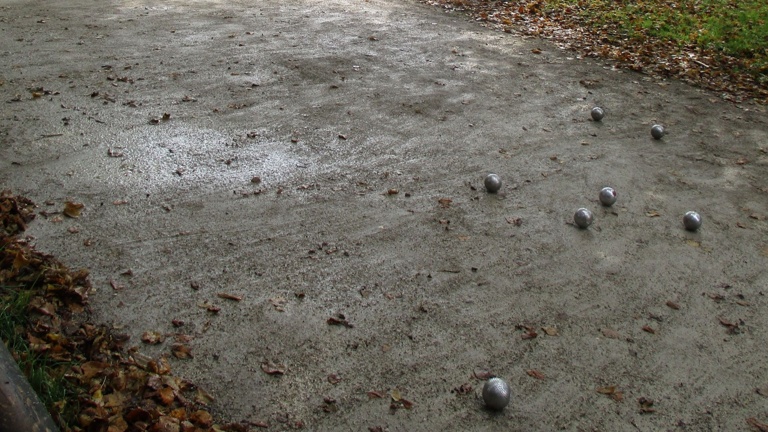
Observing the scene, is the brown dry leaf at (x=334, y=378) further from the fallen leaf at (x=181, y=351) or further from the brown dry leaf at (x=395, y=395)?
the fallen leaf at (x=181, y=351)

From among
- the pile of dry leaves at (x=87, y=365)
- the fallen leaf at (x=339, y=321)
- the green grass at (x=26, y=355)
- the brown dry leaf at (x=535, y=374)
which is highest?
the green grass at (x=26, y=355)

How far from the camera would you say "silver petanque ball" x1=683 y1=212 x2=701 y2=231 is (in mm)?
5484

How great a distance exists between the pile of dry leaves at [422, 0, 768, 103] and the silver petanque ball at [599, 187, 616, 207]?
13.5ft

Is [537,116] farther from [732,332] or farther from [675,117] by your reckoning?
[732,332]

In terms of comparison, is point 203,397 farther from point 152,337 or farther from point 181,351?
point 152,337

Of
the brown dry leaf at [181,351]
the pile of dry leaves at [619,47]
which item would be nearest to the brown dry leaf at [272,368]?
the brown dry leaf at [181,351]

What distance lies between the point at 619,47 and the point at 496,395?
8647 mm

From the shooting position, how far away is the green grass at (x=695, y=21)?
409 inches

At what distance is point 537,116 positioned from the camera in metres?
7.65

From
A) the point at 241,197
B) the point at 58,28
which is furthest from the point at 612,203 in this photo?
the point at 58,28

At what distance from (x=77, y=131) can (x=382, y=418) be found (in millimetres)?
4702

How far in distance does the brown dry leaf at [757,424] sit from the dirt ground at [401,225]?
0.04 meters

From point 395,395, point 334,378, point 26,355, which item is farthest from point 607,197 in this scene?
point 26,355

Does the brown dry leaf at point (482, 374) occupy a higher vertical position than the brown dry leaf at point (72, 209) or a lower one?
lower
